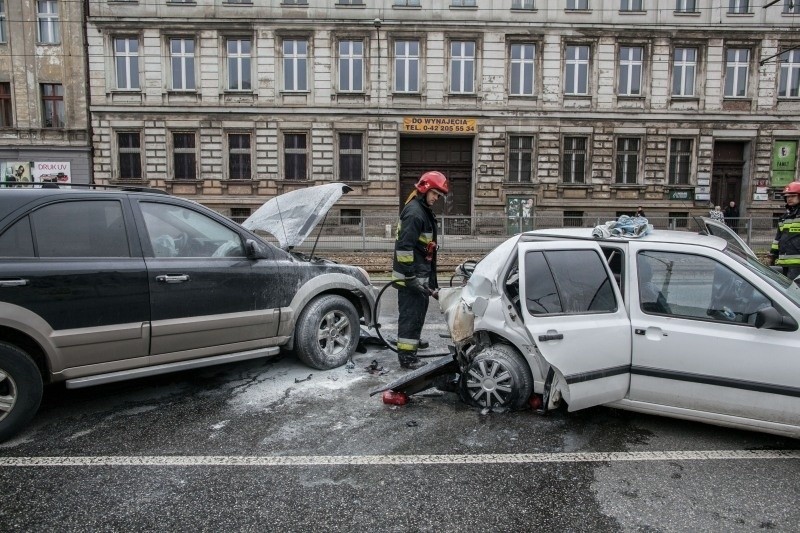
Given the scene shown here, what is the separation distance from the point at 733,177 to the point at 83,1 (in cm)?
3304

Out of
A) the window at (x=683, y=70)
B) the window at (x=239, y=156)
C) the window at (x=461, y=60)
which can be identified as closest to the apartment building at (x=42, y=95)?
the window at (x=239, y=156)

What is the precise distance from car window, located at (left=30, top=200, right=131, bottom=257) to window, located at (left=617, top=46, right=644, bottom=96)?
2666cm

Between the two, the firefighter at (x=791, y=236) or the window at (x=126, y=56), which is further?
the window at (x=126, y=56)

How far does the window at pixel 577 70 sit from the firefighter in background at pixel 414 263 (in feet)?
76.6

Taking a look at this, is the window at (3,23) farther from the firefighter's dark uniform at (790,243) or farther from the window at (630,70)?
the firefighter's dark uniform at (790,243)

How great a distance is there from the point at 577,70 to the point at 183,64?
61.8ft

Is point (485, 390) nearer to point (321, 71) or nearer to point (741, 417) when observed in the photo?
point (741, 417)

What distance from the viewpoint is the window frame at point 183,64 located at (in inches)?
1006

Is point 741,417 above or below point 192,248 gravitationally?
below

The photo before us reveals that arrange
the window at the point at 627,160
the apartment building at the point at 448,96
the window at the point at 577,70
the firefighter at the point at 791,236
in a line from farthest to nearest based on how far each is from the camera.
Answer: the window at the point at 627,160 < the window at the point at 577,70 < the apartment building at the point at 448,96 < the firefighter at the point at 791,236

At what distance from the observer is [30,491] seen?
3.08m

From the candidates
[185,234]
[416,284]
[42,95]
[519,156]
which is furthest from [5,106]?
[416,284]

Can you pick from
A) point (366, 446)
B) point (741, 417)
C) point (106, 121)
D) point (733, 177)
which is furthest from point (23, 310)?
point (733, 177)

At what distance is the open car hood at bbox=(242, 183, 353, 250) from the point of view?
17.2 feet
